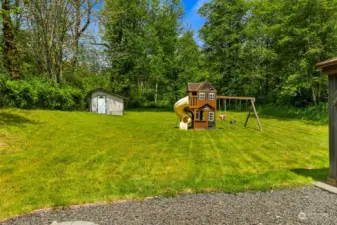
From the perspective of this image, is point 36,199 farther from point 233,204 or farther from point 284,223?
point 284,223

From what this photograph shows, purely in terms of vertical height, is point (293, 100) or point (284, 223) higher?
point (293, 100)

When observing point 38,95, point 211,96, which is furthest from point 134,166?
point 38,95

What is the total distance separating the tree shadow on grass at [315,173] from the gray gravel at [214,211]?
0.91 metres

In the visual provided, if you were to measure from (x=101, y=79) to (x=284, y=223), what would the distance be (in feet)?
84.7

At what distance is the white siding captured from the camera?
21.2 metres

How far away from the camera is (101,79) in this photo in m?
26.7

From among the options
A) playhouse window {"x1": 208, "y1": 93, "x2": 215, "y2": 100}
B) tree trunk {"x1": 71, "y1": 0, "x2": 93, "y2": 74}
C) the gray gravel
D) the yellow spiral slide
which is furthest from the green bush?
the gray gravel

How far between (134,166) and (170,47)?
25617 mm

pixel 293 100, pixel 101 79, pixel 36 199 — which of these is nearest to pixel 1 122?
pixel 36 199

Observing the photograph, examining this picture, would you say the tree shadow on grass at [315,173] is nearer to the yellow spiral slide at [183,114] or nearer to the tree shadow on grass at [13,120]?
the yellow spiral slide at [183,114]

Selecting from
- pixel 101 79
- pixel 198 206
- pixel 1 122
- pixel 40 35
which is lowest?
pixel 198 206

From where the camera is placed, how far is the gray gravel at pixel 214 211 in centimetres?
297

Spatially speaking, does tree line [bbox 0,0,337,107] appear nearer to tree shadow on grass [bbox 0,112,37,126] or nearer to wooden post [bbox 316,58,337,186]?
tree shadow on grass [bbox 0,112,37,126]

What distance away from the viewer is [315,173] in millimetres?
4973
